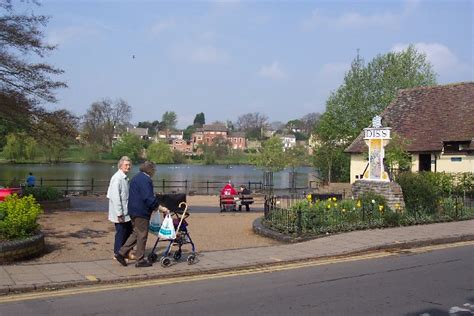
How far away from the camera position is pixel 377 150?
17625mm

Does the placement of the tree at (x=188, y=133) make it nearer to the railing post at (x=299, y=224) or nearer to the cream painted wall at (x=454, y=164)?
the cream painted wall at (x=454, y=164)

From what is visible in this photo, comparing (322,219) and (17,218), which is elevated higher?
(17,218)

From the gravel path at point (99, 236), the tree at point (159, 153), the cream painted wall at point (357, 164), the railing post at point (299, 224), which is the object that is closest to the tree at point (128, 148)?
the tree at point (159, 153)

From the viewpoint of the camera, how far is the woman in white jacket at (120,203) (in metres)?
9.25

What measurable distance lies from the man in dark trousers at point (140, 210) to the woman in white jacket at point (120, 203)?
0.58 ft

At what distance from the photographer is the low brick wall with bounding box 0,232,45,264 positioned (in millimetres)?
9203

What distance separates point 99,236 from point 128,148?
77.9 meters

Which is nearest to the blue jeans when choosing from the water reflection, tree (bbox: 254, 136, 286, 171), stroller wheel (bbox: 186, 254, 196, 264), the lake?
stroller wheel (bbox: 186, 254, 196, 264)

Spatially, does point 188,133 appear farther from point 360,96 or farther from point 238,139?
point 360,96

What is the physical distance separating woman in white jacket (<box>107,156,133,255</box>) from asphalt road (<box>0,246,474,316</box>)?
164 cm

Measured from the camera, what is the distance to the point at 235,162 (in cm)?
11169

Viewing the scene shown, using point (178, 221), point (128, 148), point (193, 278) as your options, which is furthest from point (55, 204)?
point (128, 148)

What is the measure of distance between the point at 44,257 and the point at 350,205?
8.11 metres

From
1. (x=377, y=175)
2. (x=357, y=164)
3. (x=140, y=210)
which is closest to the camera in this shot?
(x=140, y=210)
